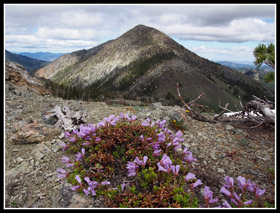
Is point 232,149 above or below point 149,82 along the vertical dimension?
below

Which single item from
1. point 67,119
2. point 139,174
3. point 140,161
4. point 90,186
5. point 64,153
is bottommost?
point 90,186

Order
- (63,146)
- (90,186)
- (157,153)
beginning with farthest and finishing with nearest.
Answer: (63,146) → (157,153) → (90,186)

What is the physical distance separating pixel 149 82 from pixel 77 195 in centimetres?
17755

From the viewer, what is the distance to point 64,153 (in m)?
4.48

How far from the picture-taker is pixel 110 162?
12.6 ft

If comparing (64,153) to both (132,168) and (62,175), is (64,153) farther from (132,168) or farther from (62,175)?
(132,168)

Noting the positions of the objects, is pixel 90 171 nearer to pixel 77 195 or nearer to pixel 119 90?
pixel 77 195

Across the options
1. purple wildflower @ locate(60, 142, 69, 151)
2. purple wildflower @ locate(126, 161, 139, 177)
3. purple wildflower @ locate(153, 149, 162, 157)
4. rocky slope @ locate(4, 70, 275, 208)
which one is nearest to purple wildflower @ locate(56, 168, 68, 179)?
rocky slope @ locate(4, 70, 275, 208)

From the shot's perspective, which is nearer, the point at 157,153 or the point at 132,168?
the point at 132,168

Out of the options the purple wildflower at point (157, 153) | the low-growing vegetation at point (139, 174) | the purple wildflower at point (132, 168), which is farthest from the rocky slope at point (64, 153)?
the purple wildflower at point (157, 153)

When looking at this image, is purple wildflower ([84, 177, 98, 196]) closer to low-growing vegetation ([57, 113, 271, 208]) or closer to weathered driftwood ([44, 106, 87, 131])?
low-growing vegetation ([57, 113, 271, 208])

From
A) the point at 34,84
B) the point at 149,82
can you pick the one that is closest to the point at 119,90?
the point at 149,82

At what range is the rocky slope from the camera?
10.9ft

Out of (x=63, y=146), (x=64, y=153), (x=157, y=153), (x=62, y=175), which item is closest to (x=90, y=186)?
(x=62, y=175)
